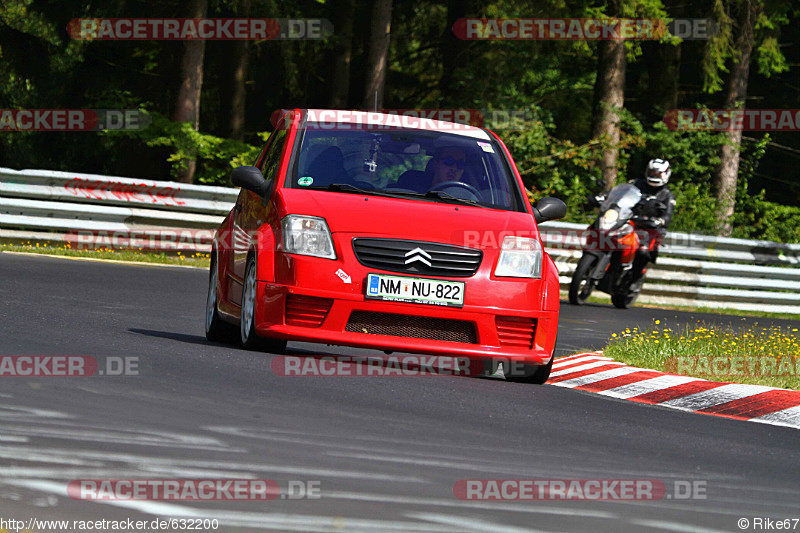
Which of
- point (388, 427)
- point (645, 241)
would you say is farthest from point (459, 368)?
point (645, 241)

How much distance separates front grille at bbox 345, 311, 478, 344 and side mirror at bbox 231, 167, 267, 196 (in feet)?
4.37

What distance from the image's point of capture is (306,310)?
8.90 m

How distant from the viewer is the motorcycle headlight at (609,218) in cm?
1978

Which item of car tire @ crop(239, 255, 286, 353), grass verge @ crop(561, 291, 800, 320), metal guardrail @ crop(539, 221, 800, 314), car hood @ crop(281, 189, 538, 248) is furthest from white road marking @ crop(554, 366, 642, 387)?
metal guardrail @ crop(539, 221, 800, 314)

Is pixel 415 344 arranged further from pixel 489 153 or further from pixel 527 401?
pixel 489 153

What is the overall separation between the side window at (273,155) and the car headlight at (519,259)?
1.78 meters

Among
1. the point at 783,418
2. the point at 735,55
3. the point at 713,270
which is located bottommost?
the point at 713,270

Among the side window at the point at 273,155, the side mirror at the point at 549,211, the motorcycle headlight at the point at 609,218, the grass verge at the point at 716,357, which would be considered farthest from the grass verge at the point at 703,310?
the side mirror at the point at 549,211

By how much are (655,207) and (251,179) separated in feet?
38.4

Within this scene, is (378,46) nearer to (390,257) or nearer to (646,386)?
(646,386)

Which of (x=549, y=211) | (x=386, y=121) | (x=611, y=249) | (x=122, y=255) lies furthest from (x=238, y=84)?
(x=549, y=211)

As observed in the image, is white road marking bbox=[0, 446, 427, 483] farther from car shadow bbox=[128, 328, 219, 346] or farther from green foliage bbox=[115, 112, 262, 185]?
green foliage bbox=[115, 112, 262, 185]

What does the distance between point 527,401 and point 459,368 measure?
2.16 m

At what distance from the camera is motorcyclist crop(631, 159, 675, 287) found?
2023 centimetres
